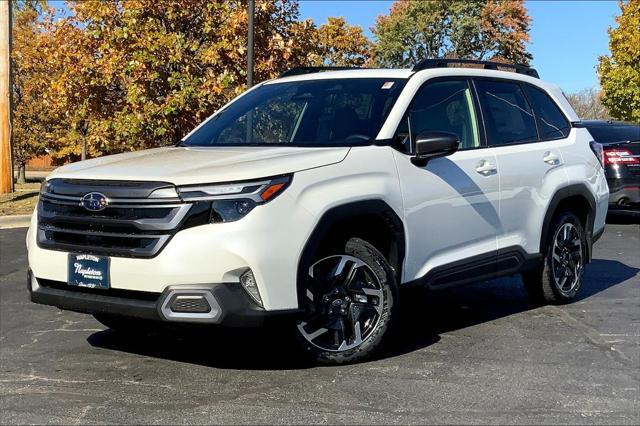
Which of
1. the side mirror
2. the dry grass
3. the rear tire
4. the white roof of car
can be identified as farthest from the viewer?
the dry grass

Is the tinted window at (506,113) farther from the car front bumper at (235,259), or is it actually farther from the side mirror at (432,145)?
the car front bumper at (235,259)

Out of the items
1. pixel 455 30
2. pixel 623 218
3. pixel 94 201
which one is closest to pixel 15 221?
pixel 94 201

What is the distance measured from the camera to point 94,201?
4.21 metres

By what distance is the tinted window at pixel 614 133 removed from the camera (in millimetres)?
12758

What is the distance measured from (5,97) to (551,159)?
1483cm

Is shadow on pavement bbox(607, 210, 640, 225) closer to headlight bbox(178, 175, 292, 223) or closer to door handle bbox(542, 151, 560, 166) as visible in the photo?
door handle bbox(542, 151, 560, 166)

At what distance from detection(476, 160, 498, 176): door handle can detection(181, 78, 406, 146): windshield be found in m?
0.81

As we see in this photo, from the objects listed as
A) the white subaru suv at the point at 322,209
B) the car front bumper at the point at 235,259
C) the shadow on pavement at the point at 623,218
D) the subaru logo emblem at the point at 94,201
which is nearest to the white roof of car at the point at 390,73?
the white subaru suv at the point at 322,209

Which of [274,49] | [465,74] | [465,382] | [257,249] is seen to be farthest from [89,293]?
[274,49]

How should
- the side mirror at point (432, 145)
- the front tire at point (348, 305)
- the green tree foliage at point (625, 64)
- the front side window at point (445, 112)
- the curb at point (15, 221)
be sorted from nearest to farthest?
1. the front tire at point (348, 305)
2. the side mirror at point (432, 145)
3. the front side window at point (445, 112)
4. the curb at point (15, 221)
5. the green tree foliage at point (625, 64)

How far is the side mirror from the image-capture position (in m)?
4.84

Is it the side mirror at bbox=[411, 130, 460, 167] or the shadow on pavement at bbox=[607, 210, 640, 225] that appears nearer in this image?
the side mirror at bbox=[411, 130, 460, 167]

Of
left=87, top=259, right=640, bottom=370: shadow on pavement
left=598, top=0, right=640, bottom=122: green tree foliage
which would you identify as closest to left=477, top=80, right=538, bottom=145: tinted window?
left=87, top=259, right=640, bottom=370: shadow on pavement

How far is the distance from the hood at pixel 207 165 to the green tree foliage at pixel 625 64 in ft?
85.5
